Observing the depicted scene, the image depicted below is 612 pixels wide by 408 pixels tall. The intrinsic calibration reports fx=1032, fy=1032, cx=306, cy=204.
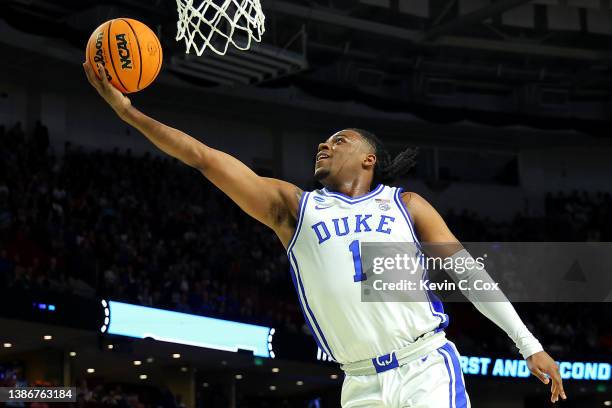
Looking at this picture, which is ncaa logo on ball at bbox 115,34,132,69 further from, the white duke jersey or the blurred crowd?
the blurred crowd

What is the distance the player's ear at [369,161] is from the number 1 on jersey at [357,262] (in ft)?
1.74

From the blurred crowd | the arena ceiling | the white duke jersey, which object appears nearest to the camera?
the white duke jersey

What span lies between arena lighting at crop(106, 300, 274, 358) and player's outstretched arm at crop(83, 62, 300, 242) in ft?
39.3

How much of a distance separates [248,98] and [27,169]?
749cm

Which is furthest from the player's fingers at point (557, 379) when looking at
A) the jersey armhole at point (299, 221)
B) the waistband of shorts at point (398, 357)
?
the jersey armhole at point (299, 221)

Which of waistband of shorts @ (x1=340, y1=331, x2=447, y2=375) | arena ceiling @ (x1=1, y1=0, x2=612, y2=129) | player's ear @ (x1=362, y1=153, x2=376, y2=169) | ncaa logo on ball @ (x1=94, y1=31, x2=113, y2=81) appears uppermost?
arena ceiling @ (x1=1, y1=0, x2=612, y2=129)

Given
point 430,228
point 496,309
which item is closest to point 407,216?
point 430,228

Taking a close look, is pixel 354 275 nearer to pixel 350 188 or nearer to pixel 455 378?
pixel 350 188

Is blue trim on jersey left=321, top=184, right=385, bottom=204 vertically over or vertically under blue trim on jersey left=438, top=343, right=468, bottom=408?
over

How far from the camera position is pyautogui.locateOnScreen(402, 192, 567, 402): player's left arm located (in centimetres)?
449

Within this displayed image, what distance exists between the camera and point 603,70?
27703mm

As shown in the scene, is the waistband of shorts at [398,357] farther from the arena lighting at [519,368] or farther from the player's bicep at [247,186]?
the arena lighting at [519,368]

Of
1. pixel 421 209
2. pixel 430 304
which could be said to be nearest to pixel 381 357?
pixel 430 304

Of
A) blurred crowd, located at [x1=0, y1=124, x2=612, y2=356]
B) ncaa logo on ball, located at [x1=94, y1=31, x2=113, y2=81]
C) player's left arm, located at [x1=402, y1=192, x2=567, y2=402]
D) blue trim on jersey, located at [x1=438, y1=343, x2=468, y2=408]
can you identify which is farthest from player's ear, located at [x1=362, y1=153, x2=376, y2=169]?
blurred crowd, located at [x1=0, y1=124, x2=612, y2=356]
